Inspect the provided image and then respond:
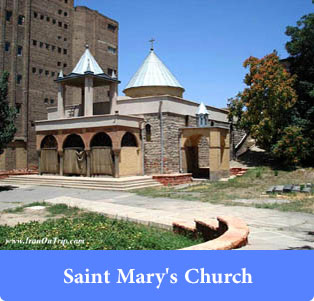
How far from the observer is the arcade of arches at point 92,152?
21.1 meters

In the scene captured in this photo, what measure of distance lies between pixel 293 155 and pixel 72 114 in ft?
53.8

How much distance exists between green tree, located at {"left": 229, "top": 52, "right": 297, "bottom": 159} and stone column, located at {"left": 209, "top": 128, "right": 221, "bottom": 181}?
4.12 meters

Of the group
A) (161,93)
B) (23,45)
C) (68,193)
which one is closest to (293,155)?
(161,93)

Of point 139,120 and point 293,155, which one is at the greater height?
point 139,120

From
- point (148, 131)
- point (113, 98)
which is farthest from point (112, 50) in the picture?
point (148, 131)

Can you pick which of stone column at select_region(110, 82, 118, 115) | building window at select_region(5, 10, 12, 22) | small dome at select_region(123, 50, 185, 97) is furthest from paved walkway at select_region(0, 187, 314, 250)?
building window at select_region(5, 10, 12, 22)

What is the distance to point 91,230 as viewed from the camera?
6203 mm

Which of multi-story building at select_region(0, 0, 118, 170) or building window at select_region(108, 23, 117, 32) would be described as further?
building window at select_region(108, 23, 117, 32)

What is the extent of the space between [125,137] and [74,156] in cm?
381

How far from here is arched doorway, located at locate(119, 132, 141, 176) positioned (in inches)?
844


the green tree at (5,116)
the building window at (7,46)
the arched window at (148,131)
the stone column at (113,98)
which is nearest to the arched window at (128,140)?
the arched window at (148,131)

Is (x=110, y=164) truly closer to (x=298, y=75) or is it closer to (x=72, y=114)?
A: (x=72, y=114)

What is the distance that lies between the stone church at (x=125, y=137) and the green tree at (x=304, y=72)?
5958 mm

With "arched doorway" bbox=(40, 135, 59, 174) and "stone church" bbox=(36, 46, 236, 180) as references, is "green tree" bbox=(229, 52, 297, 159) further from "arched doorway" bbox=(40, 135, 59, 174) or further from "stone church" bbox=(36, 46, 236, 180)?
"arched doorway" bbox=(40, 135, 59, 174)
